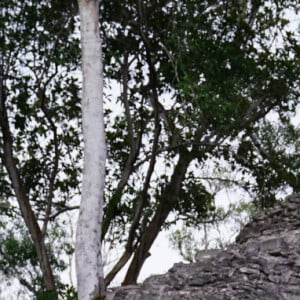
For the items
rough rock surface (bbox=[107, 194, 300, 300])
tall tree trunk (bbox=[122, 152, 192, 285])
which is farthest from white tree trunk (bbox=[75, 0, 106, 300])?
tall tree trunk (bbox=[122, 152, 192, 285])

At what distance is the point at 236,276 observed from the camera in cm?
663

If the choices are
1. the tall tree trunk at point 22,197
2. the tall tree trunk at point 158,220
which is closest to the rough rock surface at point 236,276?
the tall tree trunk at point 158,220

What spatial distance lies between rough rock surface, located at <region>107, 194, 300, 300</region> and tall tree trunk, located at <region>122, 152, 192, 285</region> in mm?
3270

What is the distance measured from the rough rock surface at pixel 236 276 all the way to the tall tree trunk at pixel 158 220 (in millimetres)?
3270

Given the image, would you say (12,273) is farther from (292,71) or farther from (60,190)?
(292,71)

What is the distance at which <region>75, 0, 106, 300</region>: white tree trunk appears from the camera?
724 cm

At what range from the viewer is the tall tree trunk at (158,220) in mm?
10638

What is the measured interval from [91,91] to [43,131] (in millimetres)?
4365

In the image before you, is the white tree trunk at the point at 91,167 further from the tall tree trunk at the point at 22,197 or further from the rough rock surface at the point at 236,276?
the tall tree trunk at the point at 22,197

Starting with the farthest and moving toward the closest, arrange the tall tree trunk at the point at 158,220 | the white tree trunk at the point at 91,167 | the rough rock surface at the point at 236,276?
the tall tree trunk at the point at 158,220, the white tree trunk at the point at 91,167, the rough rock surface at the point at 236,276

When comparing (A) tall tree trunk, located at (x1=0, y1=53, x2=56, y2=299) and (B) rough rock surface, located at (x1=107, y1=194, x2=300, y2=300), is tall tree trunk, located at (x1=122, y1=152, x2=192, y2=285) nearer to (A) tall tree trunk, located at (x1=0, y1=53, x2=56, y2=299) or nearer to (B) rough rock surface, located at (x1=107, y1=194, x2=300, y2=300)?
(A) tall tree trunk, located at (x1=0, y1=53, x2=56, y2=299)

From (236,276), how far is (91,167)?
2127mm

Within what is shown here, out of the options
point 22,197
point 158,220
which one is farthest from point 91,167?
point 158,220

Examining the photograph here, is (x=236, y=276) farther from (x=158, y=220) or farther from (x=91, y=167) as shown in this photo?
(x=158, y=220)
